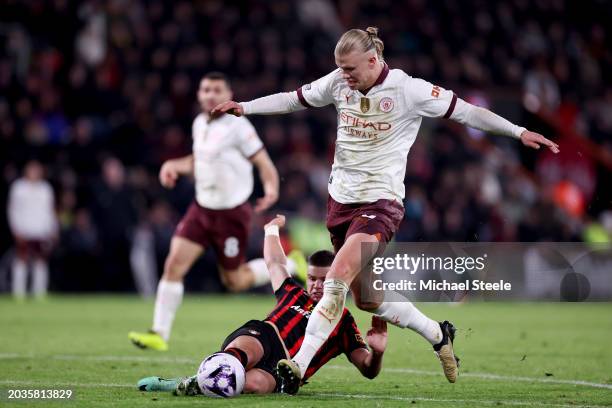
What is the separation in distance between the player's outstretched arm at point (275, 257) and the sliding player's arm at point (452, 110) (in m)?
1.38

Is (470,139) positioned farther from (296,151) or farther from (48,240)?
(48,240)

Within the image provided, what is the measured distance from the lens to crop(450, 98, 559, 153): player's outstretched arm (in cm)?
721

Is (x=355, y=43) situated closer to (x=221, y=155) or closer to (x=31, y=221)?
(x=221, y=155)

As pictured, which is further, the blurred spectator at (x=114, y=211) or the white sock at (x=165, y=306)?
the blurred spectator at (x=114, y=211)

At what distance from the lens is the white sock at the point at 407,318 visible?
7.79 meters

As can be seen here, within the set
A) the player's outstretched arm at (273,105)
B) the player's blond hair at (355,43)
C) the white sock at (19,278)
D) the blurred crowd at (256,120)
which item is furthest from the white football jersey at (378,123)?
the white sock at (19,278)

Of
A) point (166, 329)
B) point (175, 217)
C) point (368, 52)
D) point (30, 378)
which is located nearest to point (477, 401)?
point (368, 52)

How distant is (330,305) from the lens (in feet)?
23.4

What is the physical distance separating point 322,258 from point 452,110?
1.43 m

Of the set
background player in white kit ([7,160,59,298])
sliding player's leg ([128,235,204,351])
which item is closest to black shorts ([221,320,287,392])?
sliding player's leg ([128,235,204,351])

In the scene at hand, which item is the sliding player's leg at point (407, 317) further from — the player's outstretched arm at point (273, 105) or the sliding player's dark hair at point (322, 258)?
the player's outstretched arm at point (273, 105)

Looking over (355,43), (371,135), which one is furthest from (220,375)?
(355,43)

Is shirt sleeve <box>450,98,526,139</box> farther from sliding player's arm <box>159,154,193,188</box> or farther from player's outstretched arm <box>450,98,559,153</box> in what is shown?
sliding player's arm <box>159,154,193,188</box>

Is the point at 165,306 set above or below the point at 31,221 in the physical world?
below
